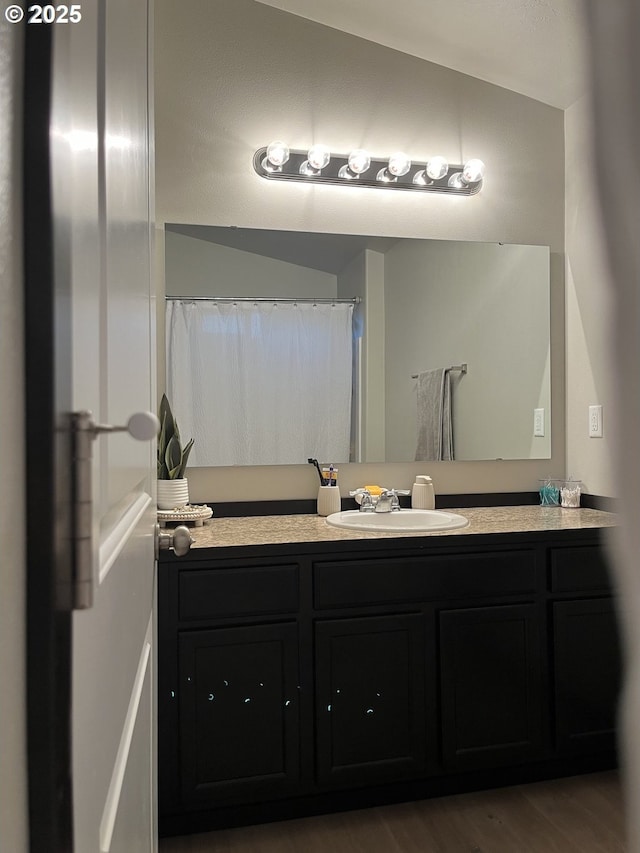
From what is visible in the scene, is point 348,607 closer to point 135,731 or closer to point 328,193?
point 135,731

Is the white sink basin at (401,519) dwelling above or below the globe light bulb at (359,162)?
below

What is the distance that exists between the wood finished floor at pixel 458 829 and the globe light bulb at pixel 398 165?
7.06 ft

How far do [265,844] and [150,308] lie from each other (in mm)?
1569

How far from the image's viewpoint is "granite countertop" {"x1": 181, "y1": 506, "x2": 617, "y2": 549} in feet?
6.23

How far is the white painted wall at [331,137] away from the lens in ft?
7.55

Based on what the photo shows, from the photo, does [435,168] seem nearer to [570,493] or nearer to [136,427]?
[570,493]

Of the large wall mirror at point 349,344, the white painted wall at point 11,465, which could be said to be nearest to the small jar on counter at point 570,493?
the large wall mirror at point 349,344

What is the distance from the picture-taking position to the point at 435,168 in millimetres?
2502

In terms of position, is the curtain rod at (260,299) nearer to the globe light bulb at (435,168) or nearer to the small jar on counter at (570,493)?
the globe light bulb at (435,168)

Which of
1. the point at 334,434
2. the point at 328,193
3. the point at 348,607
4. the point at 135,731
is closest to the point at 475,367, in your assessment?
the point at 334,434

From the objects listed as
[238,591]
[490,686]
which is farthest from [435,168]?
[490,686]

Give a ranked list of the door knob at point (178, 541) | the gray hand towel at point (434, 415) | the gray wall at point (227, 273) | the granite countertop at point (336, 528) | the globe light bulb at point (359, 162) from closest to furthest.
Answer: the door knob at point (178, 541) → the granite countertop at point (336, 528) → the gray wall at point (227, 273) → the globe light bulb at point (359, 162) → the gray hand towel at point (434, 415)

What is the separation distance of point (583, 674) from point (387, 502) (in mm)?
823

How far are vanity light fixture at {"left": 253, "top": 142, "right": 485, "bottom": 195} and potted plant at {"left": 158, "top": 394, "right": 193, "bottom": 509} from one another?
37.8 inches
